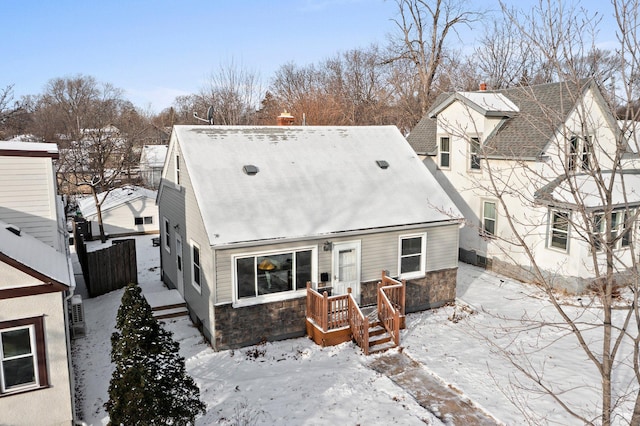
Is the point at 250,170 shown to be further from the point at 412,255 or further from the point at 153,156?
the point at 153,156

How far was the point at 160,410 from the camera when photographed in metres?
7.11

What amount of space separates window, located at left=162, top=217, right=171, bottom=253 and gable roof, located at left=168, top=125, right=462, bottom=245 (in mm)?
3131

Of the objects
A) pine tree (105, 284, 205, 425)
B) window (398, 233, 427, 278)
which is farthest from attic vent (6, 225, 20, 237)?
window (398, 233, 427, 278)

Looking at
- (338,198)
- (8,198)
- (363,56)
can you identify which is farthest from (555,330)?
(363,56)

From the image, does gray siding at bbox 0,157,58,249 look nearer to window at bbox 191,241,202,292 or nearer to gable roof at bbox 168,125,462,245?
gable roof at bbox 168,125,462,245

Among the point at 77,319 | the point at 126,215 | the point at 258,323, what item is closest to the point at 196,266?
the point at 258,323

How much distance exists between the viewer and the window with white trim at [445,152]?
1967 cm

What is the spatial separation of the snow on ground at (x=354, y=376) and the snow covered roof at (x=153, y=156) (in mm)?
35666

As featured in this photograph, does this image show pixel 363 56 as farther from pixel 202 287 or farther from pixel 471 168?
pixel 202 287

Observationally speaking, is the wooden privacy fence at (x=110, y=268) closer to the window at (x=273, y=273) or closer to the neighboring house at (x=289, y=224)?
the neighboring house at (x=289, y=224)

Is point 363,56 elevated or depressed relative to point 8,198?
elevated

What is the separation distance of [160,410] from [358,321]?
551cm

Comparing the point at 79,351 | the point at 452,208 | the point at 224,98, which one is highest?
the point at 224,98

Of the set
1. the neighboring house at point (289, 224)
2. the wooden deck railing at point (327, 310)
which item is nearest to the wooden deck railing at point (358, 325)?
the wooden deck railing at point (327, 310)
